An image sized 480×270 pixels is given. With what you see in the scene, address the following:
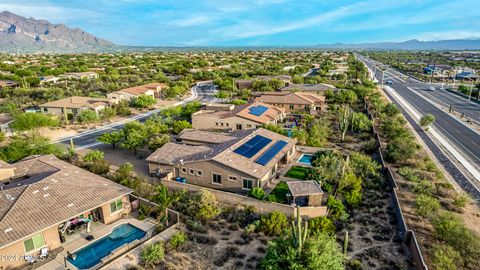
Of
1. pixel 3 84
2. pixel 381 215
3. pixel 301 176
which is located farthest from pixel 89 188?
pixel 3 84

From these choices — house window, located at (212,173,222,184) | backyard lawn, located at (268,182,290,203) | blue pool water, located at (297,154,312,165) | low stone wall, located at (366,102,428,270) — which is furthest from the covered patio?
blue pool water, located at (297,154,312,165)

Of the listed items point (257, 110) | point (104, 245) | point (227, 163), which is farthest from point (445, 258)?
point (257, 110)

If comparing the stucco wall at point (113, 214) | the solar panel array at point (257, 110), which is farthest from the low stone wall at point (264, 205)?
the solar panel array at point (257, 110)

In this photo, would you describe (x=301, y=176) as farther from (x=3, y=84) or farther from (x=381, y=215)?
(x=3, y=84)

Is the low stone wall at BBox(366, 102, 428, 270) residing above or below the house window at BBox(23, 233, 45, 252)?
below

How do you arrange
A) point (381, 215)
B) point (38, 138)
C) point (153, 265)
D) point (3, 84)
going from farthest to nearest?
point (3, 84)
point (38, 138)
point (381, 215)
point (153, 265)

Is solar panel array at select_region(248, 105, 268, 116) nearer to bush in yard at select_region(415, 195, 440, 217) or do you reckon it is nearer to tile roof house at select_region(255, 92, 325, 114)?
tile roof house at select_region(255, 92, 325, 114)
